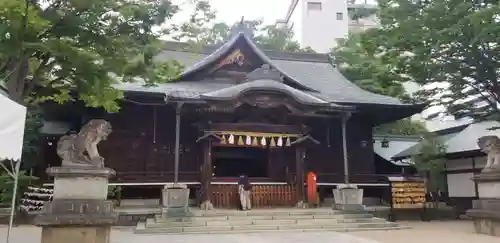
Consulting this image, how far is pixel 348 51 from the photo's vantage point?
2672cm

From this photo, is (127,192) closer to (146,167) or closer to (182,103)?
(146,167)

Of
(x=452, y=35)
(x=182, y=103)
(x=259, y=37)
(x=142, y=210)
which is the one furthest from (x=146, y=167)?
(x=259, y=37)

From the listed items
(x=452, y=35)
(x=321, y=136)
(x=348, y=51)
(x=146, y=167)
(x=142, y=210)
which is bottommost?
(x=142, y=210)

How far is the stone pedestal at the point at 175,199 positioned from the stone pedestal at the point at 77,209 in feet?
12.5

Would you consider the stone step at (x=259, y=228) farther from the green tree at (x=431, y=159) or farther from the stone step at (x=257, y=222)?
the green tree at (x=431, y=159)

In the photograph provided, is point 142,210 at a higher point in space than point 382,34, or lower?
lower

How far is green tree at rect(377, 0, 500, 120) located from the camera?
10586mm

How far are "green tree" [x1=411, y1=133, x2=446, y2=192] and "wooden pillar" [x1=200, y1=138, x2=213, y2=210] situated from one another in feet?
26.7

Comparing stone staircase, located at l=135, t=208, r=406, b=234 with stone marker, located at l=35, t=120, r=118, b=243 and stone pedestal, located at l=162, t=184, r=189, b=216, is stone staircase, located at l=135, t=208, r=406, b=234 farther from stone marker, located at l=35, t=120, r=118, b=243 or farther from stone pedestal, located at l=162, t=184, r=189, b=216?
stone marker, located at l=35, t=120, r=118, b=243

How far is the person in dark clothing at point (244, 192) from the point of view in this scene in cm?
1325

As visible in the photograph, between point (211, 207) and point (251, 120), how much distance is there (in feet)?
11.5

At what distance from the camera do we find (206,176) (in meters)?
13.7

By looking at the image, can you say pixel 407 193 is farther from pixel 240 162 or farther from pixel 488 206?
pixel 240 162

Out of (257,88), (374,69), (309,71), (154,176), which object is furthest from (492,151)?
(309,71)
